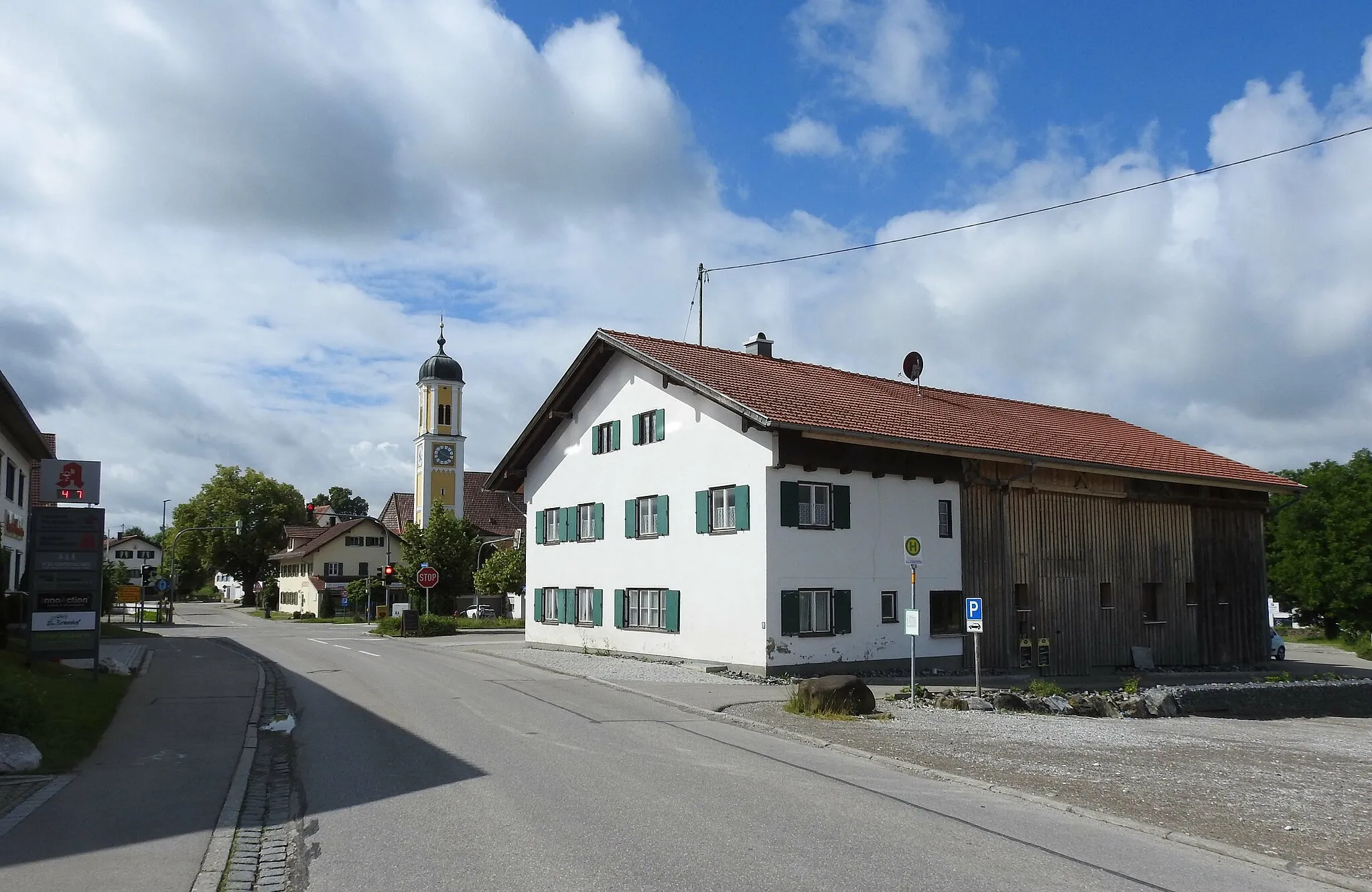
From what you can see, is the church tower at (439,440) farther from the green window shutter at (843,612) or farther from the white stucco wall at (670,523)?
the green window shutter at (843,612)

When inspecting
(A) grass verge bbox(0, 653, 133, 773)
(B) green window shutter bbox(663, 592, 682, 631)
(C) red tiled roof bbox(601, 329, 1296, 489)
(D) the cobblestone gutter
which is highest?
(C) red tiled roof bbox(601, 329, 1296, 489)

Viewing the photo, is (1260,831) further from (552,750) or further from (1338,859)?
(552,750)

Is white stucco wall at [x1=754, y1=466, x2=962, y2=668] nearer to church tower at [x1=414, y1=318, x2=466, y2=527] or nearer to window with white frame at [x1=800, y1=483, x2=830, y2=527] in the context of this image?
window with white frame at [x1=800, y1=483, x2=830, y2=527]

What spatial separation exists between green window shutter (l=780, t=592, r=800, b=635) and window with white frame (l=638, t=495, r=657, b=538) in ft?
16.3

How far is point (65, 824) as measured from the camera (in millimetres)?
8719

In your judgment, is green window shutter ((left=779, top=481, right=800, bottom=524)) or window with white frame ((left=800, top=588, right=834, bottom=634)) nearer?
green window shutter ((left=779, top=481, right=800, bottom=524))

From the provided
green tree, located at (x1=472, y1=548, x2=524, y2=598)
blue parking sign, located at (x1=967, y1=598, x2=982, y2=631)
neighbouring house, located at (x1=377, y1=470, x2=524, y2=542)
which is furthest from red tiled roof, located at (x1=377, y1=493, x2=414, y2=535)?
blue parking sign, located at (x1=967, y1=598, x2=982, y2=631)

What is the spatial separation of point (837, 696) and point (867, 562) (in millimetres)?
9083

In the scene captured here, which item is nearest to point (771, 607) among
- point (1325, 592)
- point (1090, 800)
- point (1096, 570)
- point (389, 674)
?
point (389, 674)

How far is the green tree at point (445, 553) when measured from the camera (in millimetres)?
59125

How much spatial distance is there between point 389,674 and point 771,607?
806cm

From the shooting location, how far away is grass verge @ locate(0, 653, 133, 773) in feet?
39.8

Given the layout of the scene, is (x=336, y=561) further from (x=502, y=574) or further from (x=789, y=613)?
(x=789, y=613)

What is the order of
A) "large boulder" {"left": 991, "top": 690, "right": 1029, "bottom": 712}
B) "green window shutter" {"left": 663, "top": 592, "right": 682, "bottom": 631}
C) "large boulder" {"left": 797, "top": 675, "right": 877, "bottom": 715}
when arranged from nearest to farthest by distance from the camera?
1. "large boulder" {"left": 797, "top": 675, "right": 877, "bottom": 715}
2. "large boulder" {"left": 991, "top": 690, "right": 1029, "bottom": 712}
3. "green window shutter" {"left": 663, "top": 592, "right": 682, "bottom": 631}
